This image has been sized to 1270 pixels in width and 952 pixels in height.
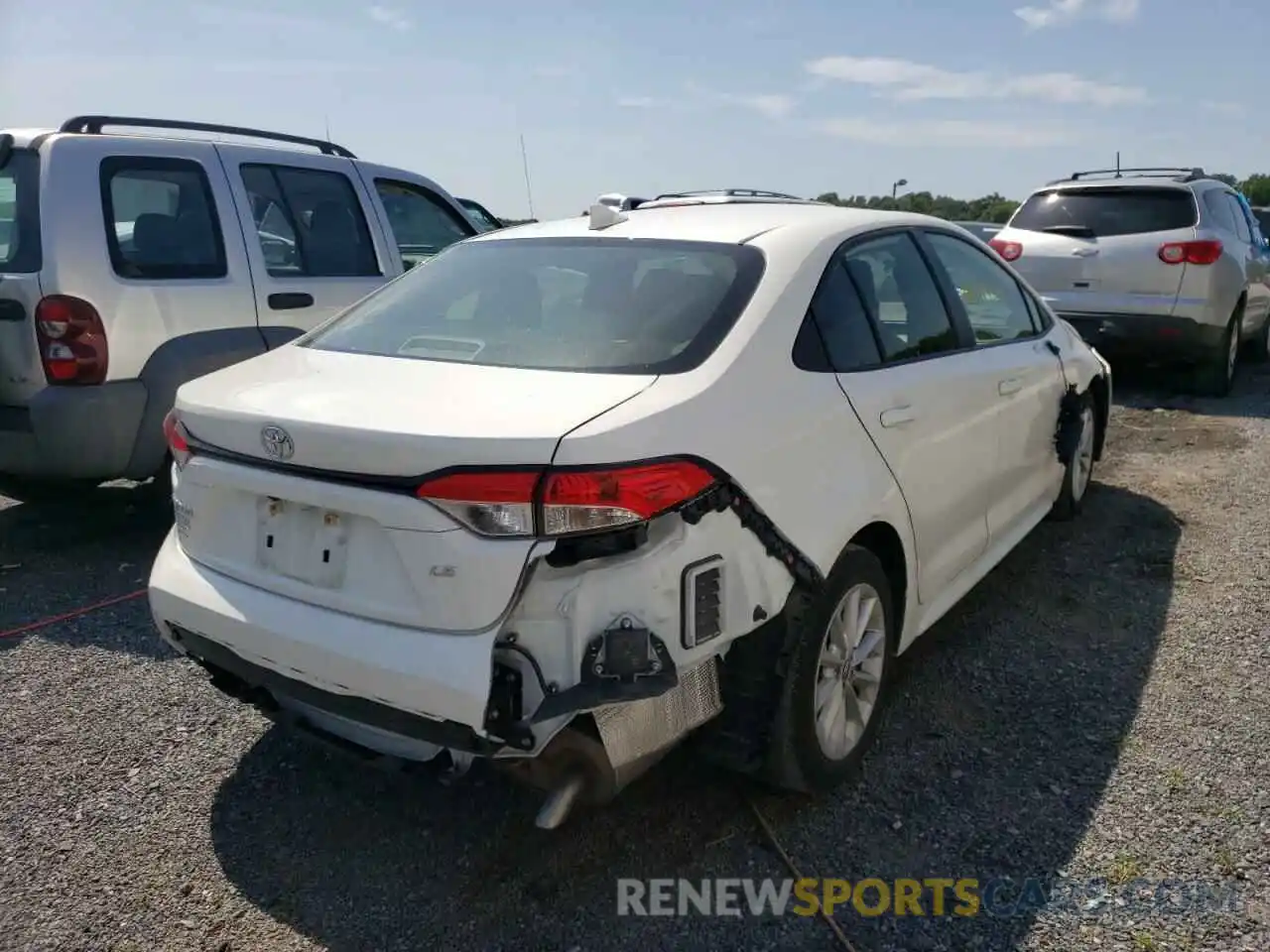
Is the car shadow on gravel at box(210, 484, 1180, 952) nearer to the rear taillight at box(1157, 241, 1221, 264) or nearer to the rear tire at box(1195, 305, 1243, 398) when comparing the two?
the rear taillight at box(1157, 241, 1221, 264)

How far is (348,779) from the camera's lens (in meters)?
3.12

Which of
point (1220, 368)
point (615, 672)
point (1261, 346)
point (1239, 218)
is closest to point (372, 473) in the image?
point (615, 672)

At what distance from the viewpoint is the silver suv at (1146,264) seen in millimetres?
8008

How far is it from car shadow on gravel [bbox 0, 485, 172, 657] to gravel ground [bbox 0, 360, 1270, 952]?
0.05 metres

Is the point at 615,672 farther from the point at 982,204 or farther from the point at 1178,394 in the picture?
the point at 982,204

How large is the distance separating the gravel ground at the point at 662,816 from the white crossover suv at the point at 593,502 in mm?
317

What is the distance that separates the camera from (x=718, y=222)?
3.29 metres

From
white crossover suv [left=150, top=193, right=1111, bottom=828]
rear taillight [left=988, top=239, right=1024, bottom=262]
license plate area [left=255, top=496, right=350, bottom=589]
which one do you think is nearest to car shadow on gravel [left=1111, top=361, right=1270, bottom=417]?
rear taillight [left=988, top=239, right=1024, bottom=262]

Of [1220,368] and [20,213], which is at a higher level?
[20,213]

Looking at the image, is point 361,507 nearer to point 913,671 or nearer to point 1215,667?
point 913,671

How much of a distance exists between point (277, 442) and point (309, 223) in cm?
359

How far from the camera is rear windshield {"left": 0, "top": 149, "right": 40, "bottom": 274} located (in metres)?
4.49

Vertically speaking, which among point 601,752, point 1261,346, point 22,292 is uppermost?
point 22,292

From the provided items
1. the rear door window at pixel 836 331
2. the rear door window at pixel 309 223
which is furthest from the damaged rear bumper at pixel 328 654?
the rear door window at pixel 309 223
